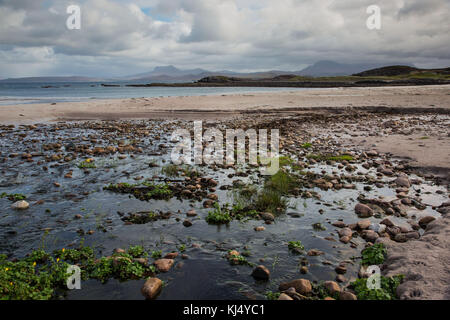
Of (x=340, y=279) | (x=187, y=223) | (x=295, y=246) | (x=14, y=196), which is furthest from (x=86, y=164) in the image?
(x=340, y=279)

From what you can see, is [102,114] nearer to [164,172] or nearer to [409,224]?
[164,172]

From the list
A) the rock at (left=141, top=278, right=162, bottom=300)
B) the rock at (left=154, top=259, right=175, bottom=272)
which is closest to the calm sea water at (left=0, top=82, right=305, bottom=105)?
the rock at (left=154, top=259, right=175, bottom=272)

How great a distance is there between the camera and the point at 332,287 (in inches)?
192

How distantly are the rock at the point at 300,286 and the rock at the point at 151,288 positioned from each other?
2.00 metres

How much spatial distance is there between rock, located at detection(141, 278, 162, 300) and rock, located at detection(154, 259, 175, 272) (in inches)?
17.7

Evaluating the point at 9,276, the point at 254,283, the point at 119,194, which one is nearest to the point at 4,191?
the point at 119,194

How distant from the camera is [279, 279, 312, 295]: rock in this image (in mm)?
4852

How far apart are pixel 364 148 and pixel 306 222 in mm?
8966

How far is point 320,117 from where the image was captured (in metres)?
Result: 26.0

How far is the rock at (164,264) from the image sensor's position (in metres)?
5.51

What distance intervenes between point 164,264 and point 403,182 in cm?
807

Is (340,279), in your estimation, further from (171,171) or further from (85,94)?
(85,94)

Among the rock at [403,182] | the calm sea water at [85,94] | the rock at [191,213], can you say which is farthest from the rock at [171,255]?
the calm sea water at [85,94]

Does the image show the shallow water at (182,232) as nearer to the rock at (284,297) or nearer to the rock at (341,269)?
the rock at (341,269)
